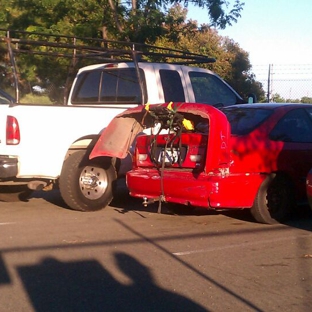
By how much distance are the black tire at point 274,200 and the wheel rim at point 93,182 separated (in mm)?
2409

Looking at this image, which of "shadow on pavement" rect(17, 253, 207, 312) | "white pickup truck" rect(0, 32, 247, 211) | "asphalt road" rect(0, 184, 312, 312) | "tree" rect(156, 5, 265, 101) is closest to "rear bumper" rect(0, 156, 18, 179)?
"white pickup truck" rect(0, 32, 247, 211)

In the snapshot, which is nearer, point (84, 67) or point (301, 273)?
point (301, 273)

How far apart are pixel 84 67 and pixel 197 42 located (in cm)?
1678

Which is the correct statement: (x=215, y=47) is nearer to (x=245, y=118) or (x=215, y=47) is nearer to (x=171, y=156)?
(x=245, y=118)

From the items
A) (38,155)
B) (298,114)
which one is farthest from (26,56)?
(298,114)

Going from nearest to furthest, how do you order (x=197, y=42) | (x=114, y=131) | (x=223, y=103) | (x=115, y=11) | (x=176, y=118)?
1. (x=176, y=118)
2. (x=114, y=131)
3. (x=223, y=103)
4. (x=115, y=11)
5. (x=197, y=42)

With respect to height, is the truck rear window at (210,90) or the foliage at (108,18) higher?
the foliage at (108,18)

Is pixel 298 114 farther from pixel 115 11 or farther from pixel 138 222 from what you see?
pixel 115 11

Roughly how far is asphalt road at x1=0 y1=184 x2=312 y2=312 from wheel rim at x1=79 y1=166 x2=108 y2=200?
31cm

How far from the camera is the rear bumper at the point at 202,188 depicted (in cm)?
809

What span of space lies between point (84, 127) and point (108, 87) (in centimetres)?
192

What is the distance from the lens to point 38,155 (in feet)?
30.7

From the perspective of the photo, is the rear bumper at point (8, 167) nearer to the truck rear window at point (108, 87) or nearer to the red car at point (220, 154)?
the red car at point (220, 154)

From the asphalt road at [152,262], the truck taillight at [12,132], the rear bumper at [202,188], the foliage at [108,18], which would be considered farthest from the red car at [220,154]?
the foliage at [108,18]
